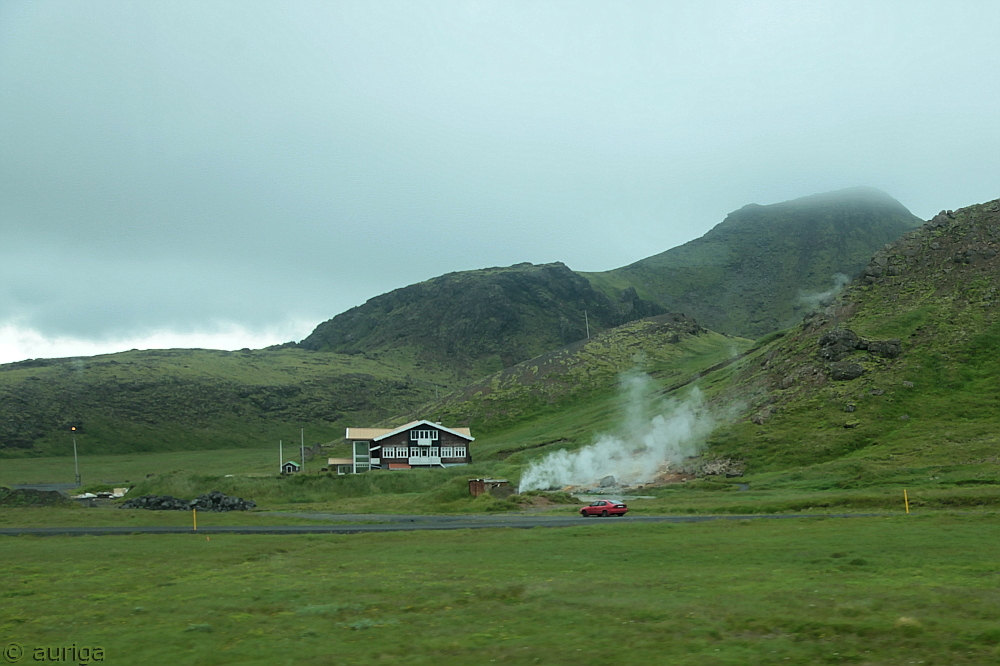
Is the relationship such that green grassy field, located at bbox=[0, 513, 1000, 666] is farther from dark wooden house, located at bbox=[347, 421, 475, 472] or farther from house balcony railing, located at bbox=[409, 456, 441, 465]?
house balcony railing, located at bbox=[409, 456, 441, 465]

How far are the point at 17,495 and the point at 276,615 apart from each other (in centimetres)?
6785

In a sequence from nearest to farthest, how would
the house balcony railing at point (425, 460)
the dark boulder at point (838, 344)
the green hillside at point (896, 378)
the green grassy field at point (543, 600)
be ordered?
1. the green grassy field at point (543, 600)
2. the green hillside at point (896, 378)
3. the dark boulder at point (838, 344)
4. the house balcony railing at point (425, 460)

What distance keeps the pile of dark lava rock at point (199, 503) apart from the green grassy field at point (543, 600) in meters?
33.2

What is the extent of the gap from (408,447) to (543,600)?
10781 cm

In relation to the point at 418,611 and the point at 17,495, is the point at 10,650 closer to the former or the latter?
the point at 418,611

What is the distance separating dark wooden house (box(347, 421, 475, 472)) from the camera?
Answer: 126 meters

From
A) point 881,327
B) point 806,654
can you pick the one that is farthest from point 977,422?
point 806,654

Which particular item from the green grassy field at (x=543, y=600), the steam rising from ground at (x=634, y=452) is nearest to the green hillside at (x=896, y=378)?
the steam rising from ground at (x=634, y=452)

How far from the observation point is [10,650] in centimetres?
1634

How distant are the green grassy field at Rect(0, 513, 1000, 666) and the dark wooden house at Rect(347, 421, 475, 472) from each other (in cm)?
8806

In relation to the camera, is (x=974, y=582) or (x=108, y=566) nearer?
(x=974, y=582)

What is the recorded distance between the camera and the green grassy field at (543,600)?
15.4 metres

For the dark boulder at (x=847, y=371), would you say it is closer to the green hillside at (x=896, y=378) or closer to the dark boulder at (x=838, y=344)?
the green hillside at (x=896, y=378)

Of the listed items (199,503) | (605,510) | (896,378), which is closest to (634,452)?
(896,378)
